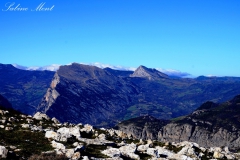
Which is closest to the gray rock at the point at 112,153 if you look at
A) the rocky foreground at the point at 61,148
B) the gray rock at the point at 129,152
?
the rocky foreground at the point at 61,148

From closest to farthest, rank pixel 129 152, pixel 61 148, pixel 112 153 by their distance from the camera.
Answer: pixel 61 148
pixel 112 153
pixel 129 152

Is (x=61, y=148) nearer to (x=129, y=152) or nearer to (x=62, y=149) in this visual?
(x=62, y=149)

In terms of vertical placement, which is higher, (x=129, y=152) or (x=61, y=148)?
(x=61, y=148)

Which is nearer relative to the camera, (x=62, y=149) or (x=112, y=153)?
(x=62, y=149)

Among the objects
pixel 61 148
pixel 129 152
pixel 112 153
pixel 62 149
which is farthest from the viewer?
pixel 129 152

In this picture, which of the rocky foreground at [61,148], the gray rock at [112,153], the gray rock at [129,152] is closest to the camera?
the rocky foreground at [61,148]

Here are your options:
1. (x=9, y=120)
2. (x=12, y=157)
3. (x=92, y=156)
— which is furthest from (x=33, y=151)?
(x=9, y=120)

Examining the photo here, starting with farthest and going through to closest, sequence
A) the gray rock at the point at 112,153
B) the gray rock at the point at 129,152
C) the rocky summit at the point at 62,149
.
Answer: the gray rock at the point at 129,152, the gray rock at the point at 112,153, the rocky summit at the point at 62,149

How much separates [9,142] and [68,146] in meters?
7.86

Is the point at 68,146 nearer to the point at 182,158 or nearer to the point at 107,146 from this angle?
the point at 107,146

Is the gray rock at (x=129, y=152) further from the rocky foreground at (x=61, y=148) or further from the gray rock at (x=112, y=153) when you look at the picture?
the gray rock at (x=112, y=153)

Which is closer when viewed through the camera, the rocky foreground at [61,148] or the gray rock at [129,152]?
the rocky foreground at [61,148]

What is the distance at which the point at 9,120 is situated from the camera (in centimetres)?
5722

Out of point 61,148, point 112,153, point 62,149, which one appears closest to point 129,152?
point 112,153
